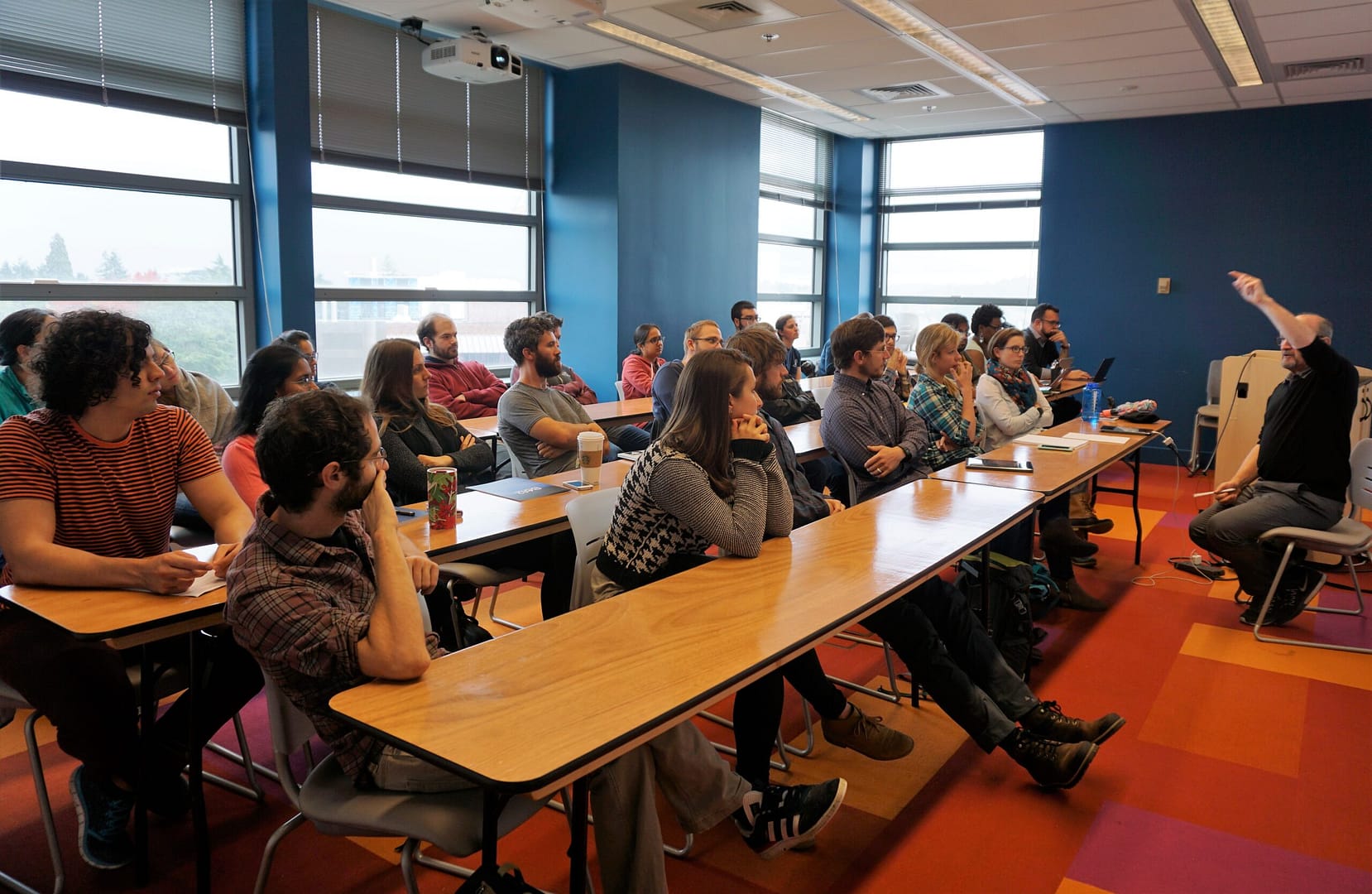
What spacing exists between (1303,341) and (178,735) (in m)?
4.32

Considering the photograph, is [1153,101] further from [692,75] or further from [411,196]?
[411,196]

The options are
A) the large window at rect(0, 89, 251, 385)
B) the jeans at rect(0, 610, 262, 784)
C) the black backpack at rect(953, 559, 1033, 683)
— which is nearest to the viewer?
the jeans at rect(0, 610, 262, 784)

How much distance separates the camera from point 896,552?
2637 millimetres

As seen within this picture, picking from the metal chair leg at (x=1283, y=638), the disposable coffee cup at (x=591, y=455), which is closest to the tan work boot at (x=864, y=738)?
the disposable coffee cup at (x=591, y=455)

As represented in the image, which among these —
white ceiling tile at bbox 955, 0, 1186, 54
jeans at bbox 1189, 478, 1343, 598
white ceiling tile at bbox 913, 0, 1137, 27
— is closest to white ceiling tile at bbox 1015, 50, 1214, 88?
white ceiling tile at bbox 955, 0, 1186, 54

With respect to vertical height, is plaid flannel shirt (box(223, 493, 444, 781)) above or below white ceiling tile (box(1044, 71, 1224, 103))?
below

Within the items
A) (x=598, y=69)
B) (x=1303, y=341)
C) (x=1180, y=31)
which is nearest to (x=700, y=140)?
(x=598, y=69)

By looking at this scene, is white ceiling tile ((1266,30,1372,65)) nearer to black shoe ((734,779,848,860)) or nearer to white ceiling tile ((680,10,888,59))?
white ceiling tile ((680,10,888,59))

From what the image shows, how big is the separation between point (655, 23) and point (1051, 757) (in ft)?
16.7

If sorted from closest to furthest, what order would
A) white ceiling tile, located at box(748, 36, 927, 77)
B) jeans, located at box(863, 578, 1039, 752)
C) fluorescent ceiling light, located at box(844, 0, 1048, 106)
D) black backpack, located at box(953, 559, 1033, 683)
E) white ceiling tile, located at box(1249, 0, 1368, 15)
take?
jeans, located at box(863, 578, 1039, 752), black backpack, located at box(953, 559, 1033, 683), white ceiling tile, located at box(1249, 0, 1368, 15), fluorescent ceiling light, located at box(844, 0, 1048, 106), white ceiling tile, located at box(748, 36, 927, 77)

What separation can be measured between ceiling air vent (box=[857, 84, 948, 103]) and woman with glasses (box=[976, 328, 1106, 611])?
3752 millimetres

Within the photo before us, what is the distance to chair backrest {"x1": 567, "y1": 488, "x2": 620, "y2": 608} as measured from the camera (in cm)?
264

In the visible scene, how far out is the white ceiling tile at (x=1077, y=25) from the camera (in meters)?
5.81

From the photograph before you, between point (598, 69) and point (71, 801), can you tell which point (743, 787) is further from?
point (598, 69)
